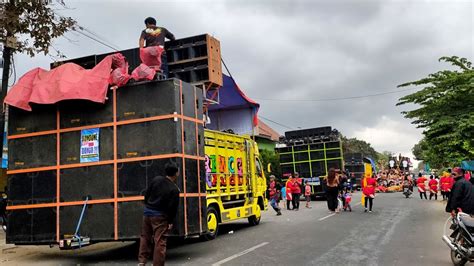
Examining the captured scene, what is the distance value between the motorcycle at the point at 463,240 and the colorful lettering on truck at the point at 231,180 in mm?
5348

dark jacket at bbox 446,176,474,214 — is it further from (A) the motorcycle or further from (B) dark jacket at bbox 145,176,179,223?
(B) dark jacket at bbox 145,176,179,223

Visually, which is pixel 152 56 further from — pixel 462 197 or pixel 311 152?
pixel 311 152

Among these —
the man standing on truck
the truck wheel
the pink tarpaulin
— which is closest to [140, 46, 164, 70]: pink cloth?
the man standing on truck

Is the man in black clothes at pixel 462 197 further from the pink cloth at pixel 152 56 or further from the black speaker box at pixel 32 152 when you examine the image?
the black speaker box at pixel 32 152

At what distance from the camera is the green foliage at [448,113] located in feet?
46.9

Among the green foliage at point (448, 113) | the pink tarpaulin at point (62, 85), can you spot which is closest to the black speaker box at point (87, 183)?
the pink tarpaulin at point (62, 85)

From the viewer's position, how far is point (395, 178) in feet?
135

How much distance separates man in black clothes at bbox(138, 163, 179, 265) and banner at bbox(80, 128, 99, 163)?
2.04 m

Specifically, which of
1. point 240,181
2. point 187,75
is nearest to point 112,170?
point 187,75

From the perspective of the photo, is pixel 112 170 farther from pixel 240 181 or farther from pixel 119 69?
pixel 240 181

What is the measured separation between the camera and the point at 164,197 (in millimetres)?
6902

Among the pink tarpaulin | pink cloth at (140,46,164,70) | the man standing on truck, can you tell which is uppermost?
the man standing on truck

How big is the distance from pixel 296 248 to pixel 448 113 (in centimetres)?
891

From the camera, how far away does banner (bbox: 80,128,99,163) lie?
336 inches
